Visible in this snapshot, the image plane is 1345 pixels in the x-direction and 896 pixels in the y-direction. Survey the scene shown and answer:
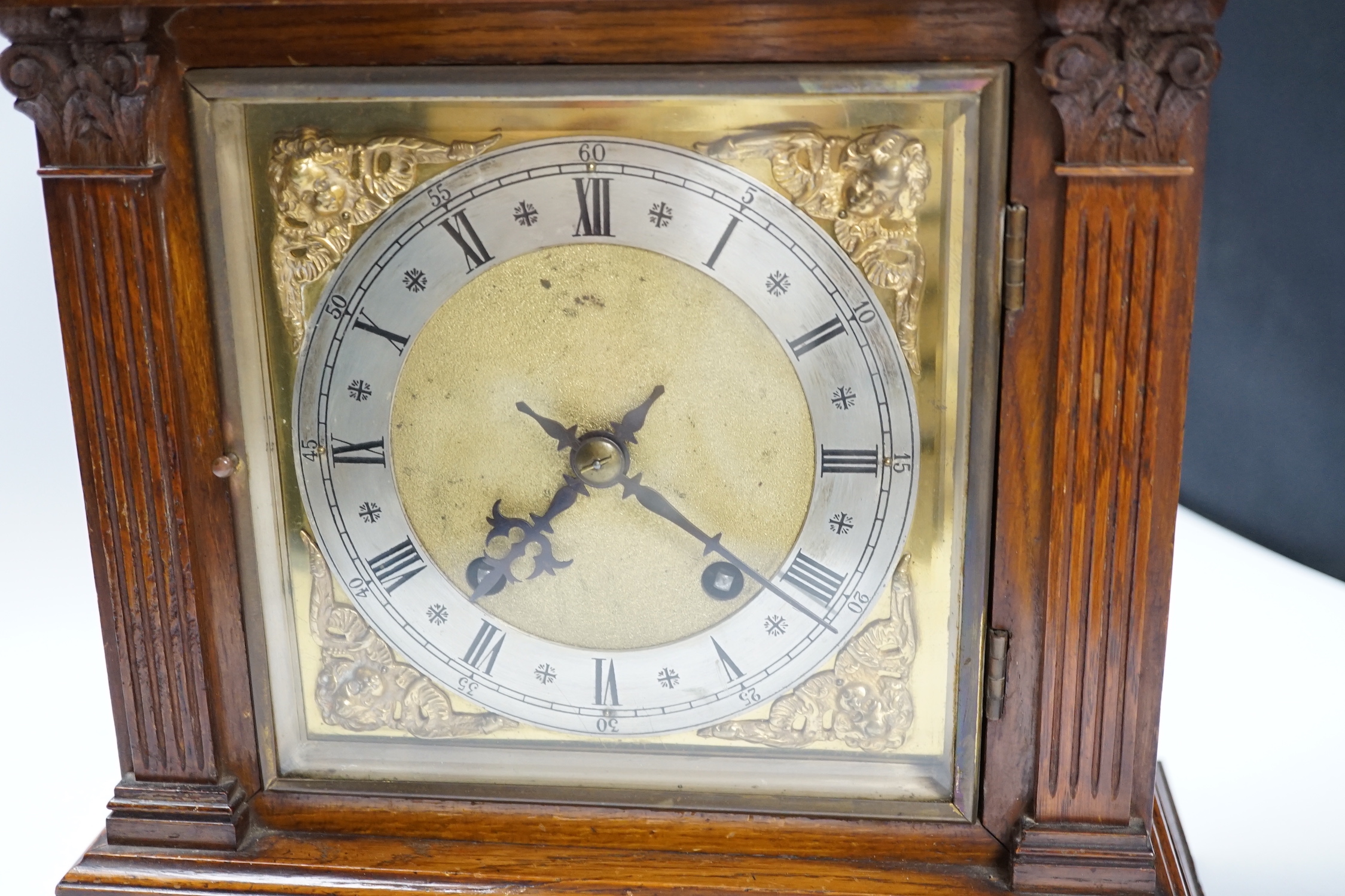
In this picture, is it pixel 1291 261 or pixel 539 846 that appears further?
pixel 1291 261

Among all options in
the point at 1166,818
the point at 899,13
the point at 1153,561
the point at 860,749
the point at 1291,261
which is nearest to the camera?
the point at 899,13

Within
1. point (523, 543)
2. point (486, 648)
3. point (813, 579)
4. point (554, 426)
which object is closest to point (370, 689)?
point (486, 648)

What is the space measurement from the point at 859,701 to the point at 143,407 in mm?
767

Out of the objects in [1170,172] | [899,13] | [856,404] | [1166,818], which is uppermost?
[899,13]

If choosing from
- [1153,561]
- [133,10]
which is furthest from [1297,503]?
[133,10]

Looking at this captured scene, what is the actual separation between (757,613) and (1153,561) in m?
0.38

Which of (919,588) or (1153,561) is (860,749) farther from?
(1153,561)

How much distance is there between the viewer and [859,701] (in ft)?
4.91

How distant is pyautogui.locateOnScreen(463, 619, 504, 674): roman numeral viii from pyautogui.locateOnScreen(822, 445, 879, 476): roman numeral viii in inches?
15.0

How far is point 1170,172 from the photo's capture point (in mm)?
1273

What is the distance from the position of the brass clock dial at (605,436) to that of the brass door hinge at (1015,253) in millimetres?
116

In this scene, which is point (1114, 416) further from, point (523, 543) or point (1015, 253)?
point (523, 543)

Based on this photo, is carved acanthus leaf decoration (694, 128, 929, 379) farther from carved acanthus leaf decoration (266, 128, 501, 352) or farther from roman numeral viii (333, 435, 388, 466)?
roman numeral viii (333, 435, 388, 466)

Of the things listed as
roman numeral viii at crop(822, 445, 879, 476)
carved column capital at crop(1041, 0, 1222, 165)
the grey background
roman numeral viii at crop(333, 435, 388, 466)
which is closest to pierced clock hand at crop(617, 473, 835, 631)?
roman numeral viii at crop(822, 445, 879, 476)
